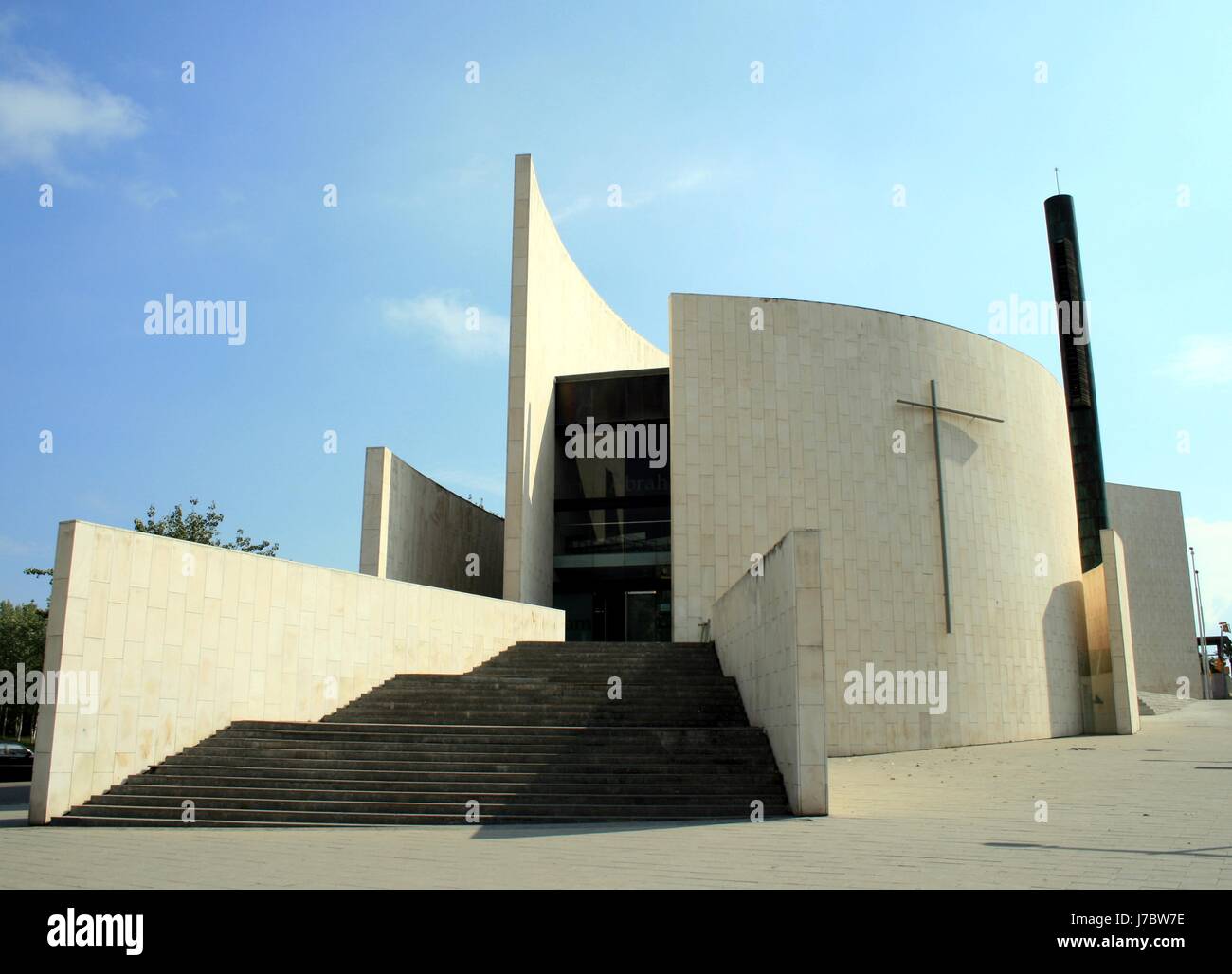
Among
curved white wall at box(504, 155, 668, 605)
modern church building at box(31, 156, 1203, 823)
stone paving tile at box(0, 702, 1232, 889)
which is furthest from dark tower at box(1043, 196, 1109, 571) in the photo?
stone paving tile at box(0, 702, 1232, 889)

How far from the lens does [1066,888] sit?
5.31 m

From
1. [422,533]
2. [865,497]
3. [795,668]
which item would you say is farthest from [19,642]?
[795,668]

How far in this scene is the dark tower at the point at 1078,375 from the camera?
25609 millimetres

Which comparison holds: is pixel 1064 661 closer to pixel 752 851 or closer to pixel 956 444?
pixel 956 444

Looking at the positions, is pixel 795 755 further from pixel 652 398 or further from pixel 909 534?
pixel 652 398

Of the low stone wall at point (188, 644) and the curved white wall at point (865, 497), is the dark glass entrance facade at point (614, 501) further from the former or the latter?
the low stone wall at point (188, 644)

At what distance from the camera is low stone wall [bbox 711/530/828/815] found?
9938mm

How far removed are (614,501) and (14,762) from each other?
48.7ft

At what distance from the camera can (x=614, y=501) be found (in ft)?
76.0

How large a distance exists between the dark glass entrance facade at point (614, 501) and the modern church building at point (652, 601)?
8 centimetres

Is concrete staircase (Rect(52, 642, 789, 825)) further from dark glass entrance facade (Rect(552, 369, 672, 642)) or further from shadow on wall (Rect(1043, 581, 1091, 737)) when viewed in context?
shadow on wall (Rect(1043, 581, 1091, 737))

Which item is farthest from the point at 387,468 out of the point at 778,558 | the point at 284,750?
the point at 778,558

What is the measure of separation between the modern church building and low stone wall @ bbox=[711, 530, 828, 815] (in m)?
0.04
